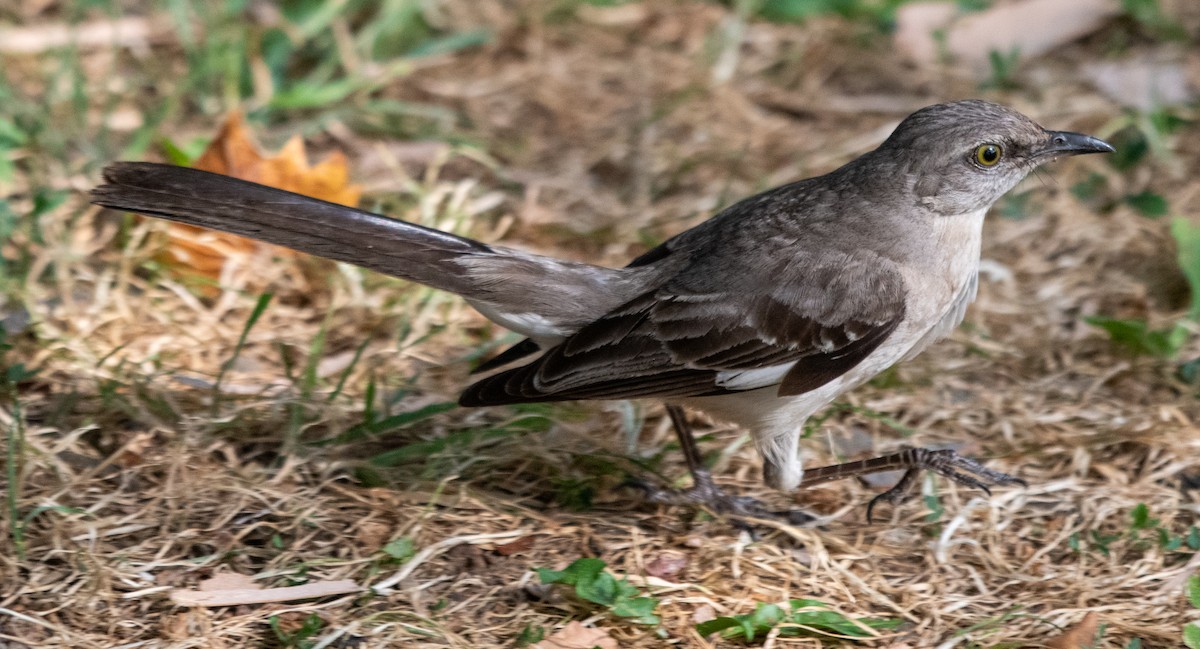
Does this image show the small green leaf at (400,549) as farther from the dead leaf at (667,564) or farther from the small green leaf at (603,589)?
the dead leaf at (667,564)

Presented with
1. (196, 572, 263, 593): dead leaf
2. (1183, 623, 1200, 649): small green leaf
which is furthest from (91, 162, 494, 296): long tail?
(1183, 623, 1200, 649): small green leaf

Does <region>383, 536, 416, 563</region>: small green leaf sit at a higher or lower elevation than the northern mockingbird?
lower

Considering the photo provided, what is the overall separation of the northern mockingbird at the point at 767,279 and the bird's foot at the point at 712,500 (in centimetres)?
16

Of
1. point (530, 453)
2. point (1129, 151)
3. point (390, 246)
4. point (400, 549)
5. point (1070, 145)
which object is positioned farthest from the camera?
point (1129, 151)

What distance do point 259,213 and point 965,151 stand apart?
251 centimetres

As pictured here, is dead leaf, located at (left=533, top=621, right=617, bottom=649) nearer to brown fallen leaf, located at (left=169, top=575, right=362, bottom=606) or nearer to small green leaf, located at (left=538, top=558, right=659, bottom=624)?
small green leaf, located at (left=538, top=558, right=659, bottom=624)

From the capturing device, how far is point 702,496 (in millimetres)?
4887

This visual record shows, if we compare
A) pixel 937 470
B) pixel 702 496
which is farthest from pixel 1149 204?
pixel 702 496

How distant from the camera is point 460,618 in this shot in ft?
13.8

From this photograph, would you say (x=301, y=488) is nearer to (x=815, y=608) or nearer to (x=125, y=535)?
(x=125, y=535)

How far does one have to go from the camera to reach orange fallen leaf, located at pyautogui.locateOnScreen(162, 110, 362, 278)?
18.5 feet

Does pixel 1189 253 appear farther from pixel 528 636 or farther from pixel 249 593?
pixel 249 593

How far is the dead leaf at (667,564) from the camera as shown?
451 centimetres

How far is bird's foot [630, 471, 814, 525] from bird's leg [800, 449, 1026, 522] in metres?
0.14
